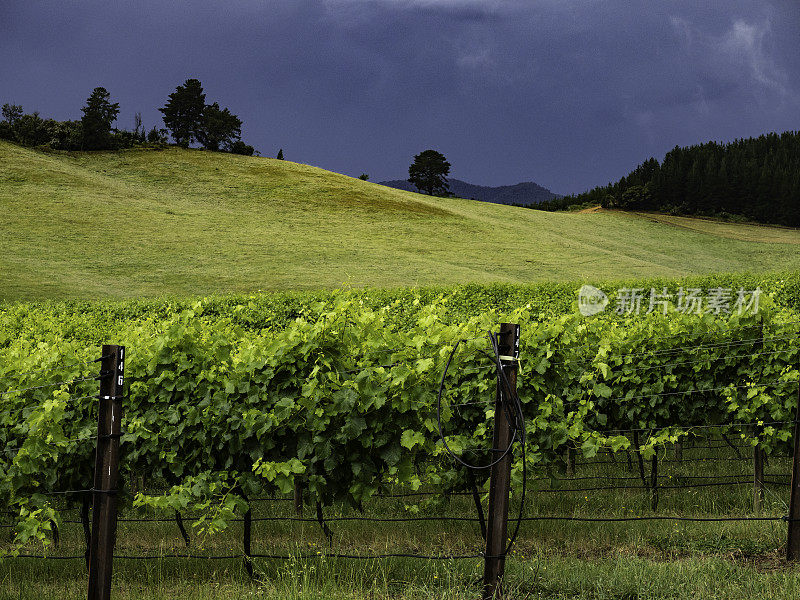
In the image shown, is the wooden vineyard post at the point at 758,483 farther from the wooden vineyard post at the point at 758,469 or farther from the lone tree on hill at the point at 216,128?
the lone tree on hill at the point at 216,128

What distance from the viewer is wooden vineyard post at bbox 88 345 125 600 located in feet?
12.0

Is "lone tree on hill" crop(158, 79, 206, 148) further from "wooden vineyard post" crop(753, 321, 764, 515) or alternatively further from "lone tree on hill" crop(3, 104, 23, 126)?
"wooden vineyard post" crop(753, 321, 764, 515)

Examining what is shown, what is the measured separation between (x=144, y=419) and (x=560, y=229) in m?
48.1

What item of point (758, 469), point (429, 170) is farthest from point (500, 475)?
point (429, 170)

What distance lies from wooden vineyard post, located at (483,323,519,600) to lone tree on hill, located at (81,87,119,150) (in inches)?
2662

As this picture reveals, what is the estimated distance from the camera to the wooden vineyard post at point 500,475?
12.5 feet

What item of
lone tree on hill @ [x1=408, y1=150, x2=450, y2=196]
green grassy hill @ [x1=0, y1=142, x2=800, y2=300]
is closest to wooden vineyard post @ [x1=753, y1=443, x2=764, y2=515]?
green grassy hill @ [x1=0, y1=142, x2=800, y2=300]

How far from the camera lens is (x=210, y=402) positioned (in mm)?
4988

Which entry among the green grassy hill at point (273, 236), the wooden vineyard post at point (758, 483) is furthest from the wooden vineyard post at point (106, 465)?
the green grassy hill at point (273, 236)

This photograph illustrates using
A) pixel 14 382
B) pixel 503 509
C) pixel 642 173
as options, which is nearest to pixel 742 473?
pixel 503 509

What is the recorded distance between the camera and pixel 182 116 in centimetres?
7375

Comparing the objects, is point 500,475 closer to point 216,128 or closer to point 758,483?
point 758,483

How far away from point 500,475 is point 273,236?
36.3m

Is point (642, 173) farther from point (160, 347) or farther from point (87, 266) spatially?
point (160, 347)
